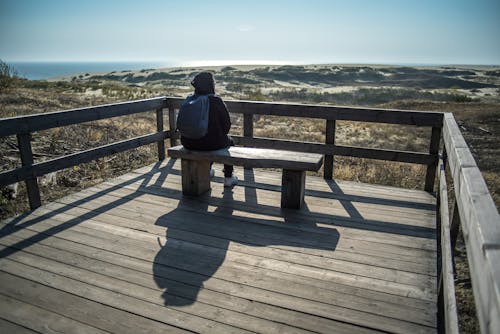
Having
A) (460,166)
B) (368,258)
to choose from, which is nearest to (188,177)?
(368,258)

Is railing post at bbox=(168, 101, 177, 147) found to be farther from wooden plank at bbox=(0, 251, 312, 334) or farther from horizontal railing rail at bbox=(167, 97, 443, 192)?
wooden plank at bbox=(0, 251, 312, 334)

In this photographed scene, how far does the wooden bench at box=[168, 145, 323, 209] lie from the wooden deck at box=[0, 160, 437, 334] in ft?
0.63

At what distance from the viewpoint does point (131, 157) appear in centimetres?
861

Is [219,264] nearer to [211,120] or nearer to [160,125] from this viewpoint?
[211,120]

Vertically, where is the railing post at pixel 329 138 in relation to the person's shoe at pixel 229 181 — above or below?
above

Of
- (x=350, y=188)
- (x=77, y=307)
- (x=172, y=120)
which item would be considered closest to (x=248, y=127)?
(x=172, y=120)

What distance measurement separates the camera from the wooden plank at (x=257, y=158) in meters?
4.67

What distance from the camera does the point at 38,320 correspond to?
9.08 feet

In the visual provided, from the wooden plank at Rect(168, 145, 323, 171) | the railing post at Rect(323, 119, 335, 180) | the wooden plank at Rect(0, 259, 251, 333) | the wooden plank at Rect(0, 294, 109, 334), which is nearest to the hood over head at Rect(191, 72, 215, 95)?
the wooden plank at Rect(168, 145, 323, 171)

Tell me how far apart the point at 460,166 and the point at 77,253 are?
3311mm

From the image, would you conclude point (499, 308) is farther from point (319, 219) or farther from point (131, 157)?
point (131, 157)

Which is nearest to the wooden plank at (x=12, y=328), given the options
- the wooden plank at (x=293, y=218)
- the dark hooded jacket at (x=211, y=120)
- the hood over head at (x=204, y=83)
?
the wooden plank at (x=293, y=218)

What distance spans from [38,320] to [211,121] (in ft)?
10.00

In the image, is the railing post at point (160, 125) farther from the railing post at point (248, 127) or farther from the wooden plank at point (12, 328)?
the wooden plank at point (12, 328)
